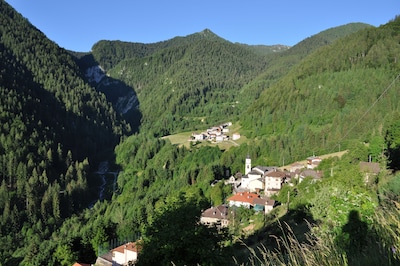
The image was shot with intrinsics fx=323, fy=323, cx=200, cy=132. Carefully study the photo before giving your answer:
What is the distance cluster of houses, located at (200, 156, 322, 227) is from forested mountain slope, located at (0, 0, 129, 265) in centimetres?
2841

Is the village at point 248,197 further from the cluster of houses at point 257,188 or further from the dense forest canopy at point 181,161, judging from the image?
the dense forest canopy at point 181,161

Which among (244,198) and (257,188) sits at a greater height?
(244,198)

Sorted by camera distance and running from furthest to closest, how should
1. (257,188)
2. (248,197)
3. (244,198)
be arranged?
(257,188) < (248,197) < (244,198)

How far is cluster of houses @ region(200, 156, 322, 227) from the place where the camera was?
44219 mm

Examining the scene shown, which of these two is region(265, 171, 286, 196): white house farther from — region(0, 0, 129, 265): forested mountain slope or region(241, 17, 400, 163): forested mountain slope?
region(0, 0, 129, 265): forested mountain slope

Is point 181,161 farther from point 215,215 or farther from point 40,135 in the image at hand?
point 40,135

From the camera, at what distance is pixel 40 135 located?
112 m

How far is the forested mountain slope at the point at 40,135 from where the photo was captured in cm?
7531

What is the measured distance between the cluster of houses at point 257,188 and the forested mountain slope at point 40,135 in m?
28.4

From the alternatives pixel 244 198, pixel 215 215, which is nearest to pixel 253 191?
pixel 244 198

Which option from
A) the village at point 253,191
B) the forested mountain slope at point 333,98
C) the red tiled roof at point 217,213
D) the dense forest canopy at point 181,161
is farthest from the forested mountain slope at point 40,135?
the forested mountain slope at point 333,98

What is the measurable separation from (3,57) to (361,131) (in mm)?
149833

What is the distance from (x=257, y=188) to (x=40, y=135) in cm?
8479

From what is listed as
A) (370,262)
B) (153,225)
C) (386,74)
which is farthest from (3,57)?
(370,262)
